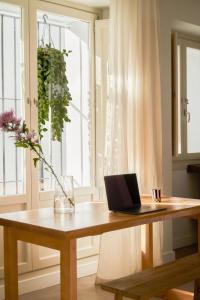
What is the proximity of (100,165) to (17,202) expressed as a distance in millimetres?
885

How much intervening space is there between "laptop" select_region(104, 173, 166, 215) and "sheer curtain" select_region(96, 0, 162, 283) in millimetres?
815

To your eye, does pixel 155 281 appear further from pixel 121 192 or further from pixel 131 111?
pixel 131 111

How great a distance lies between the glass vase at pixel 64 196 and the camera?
2.88 metres

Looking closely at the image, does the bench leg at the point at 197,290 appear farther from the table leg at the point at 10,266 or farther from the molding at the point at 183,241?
the molding at the point at 183,241

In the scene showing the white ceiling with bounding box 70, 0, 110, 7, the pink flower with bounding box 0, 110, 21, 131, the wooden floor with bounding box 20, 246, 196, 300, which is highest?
the white ceiling with bounding box 70, 0, 110, 7

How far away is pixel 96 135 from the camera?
14.6 feet

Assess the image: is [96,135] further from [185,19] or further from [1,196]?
[185,19]

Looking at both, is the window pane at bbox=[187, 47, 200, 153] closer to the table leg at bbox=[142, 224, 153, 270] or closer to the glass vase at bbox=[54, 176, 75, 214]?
the table leg at bbox=[142, 224, 153, 270]

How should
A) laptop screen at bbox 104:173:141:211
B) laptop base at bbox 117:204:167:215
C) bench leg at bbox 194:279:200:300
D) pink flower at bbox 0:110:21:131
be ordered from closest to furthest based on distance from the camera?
1. pink flower at bbox 0:110:21:131
2. laptop base at bbox 117:204:167:215
3. laptop screen at bbox 104:173:141:211
4. bench leg at bbox 194:279:200:300

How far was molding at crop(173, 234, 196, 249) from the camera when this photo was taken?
17.2 ft

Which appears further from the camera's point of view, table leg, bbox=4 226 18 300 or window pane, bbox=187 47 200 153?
window pane, bbox=187 47 200 153

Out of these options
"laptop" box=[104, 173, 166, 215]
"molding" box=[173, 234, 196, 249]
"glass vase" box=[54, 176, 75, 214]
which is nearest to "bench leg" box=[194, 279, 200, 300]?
"laptop" box=[104, 173, 166, 215]

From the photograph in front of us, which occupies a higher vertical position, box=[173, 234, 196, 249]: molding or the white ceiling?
the white ceiling

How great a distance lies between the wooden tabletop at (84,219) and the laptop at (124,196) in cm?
6
